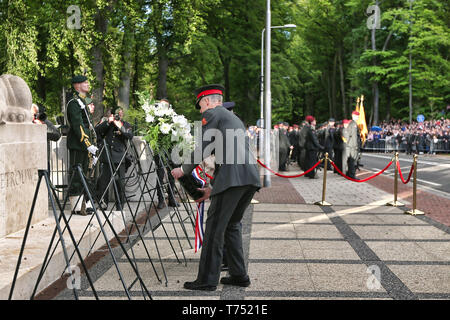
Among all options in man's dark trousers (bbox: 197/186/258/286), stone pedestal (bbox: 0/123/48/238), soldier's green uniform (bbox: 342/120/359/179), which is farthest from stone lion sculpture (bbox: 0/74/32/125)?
soldier's green uniform (bbox: 342/120/359/179)

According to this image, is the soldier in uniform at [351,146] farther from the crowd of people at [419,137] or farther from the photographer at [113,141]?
the crowd of people at [419,137]

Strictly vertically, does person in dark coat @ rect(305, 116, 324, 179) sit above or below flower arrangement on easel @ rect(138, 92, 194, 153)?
below

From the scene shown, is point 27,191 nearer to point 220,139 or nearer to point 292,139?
point 220,139

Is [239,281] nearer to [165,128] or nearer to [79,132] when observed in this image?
[165,128]

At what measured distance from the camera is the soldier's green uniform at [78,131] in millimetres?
8641

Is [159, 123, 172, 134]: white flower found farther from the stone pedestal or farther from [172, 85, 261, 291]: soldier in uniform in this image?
the stone pedestal

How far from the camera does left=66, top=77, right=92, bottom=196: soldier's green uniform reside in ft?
28.3

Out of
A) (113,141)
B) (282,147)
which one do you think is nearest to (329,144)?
(282,147)

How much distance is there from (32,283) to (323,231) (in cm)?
490

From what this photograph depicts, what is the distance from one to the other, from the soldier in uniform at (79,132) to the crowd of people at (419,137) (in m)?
30.4

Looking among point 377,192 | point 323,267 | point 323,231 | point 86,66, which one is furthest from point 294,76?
point 323,267

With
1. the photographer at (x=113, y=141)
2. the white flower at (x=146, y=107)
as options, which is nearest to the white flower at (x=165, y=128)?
the white flower at (x=146, y=107)

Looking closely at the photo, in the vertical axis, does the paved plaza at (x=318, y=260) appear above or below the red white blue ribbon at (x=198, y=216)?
below

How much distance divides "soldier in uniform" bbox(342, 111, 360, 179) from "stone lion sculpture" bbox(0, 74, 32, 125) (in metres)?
12.4
